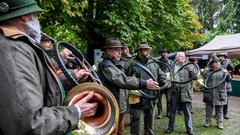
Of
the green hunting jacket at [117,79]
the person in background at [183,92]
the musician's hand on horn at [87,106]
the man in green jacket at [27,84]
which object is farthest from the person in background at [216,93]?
the man in green jacket at [27,84]

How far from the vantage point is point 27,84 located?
1668 millimetres

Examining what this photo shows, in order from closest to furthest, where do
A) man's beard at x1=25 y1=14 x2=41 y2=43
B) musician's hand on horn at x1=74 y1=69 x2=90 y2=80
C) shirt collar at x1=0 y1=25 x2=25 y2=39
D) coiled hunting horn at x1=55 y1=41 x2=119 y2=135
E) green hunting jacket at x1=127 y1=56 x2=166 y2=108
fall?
shirt collar at x1=0 y1=25 x2=25 y2=39, man's beard at x1=25 y1=14 x2=41 y2=43, coiled hunting horn at x1=55 y1=41 x2=119 y2=135, musician's hand on horn at x1=74 y1=69 x2=90 y2=80, green hunting jacket at x1=127 y1=56 x2=166 y2=108

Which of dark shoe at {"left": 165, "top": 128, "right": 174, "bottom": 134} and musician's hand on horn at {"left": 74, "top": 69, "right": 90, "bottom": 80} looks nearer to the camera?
musician's hand on horn at {"left": 74, "top": 69, "right": 90, "bottom": 80}

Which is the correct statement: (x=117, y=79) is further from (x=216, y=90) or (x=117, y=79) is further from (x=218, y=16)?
(x=218, y=16)

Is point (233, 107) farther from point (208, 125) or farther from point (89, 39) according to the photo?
point (89, 39)

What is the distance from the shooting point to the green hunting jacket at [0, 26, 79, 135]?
162 centimetres

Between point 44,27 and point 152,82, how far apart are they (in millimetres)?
5483

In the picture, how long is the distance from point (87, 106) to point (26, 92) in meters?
0.50

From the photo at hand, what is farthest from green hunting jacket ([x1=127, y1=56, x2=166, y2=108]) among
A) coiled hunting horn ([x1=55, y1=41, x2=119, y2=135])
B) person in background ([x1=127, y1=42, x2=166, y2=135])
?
coiled hunting horn ([x1=55, y1=41, x2=119, y2=135])

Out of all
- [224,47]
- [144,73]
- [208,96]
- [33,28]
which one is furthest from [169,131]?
[224,47]

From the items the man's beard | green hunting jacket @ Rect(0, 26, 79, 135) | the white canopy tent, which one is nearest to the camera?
green hunting jacket @ Rect(0, 26, 79, 135)

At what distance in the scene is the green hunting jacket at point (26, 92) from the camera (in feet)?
5.31

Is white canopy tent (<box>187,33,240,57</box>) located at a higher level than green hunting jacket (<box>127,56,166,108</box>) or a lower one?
higher

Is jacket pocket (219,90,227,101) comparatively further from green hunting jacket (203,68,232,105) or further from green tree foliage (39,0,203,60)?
green tree foliage (39,0,203,60)
